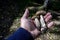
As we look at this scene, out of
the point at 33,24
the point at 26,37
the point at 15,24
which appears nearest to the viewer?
the point at 26,37

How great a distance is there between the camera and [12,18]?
4688 mm

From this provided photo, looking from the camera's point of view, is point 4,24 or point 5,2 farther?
point 5,2

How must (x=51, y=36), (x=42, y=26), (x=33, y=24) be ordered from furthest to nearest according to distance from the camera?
(x=51, y=36)
(x=42, y=26)
(x=33, y=24)

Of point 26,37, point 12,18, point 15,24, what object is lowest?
point 26,37

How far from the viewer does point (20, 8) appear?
510 centimetres

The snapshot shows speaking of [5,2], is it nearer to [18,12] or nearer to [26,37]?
[18,12]

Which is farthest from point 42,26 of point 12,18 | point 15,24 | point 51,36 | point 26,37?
point 12,18

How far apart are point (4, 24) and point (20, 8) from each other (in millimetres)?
915

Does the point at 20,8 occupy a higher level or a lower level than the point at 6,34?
higher

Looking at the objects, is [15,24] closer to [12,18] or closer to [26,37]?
[12,18]

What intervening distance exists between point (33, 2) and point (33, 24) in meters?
3.38

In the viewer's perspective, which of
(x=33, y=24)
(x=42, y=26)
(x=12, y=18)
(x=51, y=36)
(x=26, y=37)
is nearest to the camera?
(x=26, y=37)

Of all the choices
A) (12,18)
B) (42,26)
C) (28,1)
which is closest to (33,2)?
(28,1)

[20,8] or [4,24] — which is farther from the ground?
[20,8]
